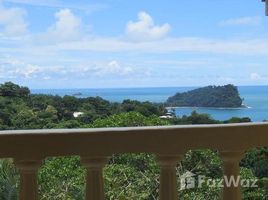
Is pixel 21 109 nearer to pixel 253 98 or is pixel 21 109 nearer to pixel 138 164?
pixel 138 164

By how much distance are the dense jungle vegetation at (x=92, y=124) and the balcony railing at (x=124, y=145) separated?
121 centimetres

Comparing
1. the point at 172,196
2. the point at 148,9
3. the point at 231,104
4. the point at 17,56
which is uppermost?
the point at 148,9

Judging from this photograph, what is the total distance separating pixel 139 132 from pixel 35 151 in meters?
0.27

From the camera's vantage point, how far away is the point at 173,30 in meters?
26.7

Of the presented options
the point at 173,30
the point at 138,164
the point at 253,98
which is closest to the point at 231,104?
the point at 253,98

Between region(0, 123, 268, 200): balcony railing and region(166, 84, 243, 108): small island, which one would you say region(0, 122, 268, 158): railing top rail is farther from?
region(166, 84, 243, 108): small island

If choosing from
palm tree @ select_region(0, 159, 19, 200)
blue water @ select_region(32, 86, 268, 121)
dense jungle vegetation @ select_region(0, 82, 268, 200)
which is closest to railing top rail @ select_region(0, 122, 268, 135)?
palm tree @ select_region(0, 159, 19, 200)

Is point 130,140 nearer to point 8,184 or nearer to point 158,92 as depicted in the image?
point 8,184

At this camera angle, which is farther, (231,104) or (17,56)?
(17,56)

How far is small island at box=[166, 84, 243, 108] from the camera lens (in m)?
8.16

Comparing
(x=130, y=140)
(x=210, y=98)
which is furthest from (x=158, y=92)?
(x=130, y=140)

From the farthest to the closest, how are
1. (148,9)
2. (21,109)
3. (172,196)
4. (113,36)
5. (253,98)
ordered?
(113,36) < (148,9) < (253,98) < (21,109) < (172,196)

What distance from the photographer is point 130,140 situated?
1.30 metres

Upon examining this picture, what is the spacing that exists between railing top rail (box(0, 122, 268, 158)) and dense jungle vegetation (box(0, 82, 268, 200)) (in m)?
1.20
